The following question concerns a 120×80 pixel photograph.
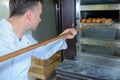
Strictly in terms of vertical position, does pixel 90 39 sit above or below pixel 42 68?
above

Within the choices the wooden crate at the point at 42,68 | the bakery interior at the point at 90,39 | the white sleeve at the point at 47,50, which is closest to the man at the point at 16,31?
the white sleeve at the point at 47,50

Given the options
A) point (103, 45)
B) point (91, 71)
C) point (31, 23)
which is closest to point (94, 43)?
point (103, 45)

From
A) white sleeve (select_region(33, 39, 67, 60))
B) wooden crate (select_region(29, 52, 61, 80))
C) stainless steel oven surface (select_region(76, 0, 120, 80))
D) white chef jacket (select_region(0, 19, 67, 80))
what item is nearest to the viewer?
white chef jacket (select_region(0, 19, 67, 80))

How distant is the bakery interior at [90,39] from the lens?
1201 mm

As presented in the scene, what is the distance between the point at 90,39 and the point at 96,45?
0.07 metres

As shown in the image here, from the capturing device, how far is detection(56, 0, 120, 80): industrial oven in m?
1.19

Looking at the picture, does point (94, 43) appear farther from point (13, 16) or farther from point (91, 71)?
point (13, 16)

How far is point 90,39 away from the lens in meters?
1.29

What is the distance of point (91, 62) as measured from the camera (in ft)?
4.33

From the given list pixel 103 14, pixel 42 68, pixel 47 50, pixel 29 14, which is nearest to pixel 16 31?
pixel 29 14

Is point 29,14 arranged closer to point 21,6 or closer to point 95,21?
point 21,6

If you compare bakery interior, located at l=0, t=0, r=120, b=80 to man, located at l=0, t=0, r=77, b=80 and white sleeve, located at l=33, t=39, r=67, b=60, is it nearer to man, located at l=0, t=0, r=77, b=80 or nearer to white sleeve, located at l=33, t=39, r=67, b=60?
white sleeve, located at l=33, t=39, r=67, b=60

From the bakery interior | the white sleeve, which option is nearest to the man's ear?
the white sleeve

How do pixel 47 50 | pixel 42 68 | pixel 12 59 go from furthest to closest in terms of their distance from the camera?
pixel 42 68
pixel 47 50
pixel 12 59
